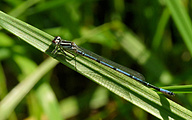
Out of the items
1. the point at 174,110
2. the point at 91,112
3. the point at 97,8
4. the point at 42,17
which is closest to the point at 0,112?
the point at 91,112

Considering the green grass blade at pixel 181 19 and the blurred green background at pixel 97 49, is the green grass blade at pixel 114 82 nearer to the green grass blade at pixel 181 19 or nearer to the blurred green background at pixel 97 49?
the blurred green background at pixel 97 49

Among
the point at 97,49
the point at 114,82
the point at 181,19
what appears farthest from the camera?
the point at 97,49

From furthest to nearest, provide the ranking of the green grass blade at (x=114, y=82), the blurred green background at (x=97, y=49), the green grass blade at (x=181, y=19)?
the blurred green background at (x=97, y=49) → the green grass blade at (x=181, y=19) → the green grass blade at (x=114, y=82)

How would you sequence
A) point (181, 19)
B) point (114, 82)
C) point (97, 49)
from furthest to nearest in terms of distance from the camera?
point (97, 49) → point (181, 19) → point (114, 82)

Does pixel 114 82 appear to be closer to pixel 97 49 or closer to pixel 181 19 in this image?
pixel 181 19

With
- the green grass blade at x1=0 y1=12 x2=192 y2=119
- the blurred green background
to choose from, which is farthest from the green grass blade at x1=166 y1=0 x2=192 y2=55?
the green grass blade at x1=0 y1=12 x2=192 y2=119

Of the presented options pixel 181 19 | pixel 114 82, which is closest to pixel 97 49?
pixel 181 19

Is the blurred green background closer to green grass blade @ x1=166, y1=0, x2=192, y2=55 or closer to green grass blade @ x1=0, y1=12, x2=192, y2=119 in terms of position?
green grass blade @ x1=166, y1=0, x2=192, y2=55

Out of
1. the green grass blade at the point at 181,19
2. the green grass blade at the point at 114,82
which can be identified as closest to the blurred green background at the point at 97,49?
the green grass blade at the point at 181,19
